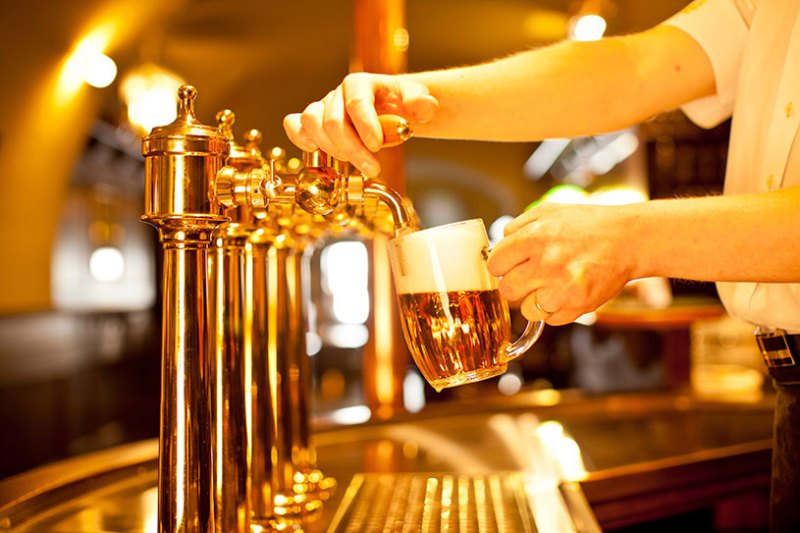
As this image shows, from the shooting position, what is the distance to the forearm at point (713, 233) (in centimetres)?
77

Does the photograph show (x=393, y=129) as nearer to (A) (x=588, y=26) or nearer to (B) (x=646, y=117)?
(B) (x=646, y=117)

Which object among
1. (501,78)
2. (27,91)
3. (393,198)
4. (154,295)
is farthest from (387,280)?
(154,295)

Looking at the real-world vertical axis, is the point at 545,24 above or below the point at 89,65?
above

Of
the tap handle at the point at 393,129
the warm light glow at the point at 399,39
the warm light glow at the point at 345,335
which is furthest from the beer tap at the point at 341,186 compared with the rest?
the warm light glow at the point at 345,335

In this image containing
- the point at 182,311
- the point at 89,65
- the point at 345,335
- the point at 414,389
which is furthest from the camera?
the point at 345,335

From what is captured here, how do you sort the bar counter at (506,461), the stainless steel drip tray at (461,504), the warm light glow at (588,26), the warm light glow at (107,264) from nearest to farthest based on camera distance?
the stainless steel drip tray at (461,504) → the bar counter at (506,461) → the warm light glow at (588,26) → the warm light glow at (107,264)

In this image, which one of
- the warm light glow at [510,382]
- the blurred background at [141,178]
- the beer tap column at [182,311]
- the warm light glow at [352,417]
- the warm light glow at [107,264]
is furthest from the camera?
the warm light glow at [510,382]

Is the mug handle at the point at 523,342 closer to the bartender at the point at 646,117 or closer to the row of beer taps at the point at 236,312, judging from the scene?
the bartender at the point at 646,117

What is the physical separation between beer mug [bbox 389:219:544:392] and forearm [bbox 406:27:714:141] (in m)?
0.34

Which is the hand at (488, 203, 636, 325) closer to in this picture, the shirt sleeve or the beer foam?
the beer foam

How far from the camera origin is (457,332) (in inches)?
29.4

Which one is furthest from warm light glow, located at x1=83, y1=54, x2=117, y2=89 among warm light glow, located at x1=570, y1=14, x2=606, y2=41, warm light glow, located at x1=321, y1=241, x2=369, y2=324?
warm light glow, located at x1=321, y1=241, x2=369, y2=324

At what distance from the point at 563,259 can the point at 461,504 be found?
0.45m

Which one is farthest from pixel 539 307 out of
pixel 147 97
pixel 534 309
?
pixel 147 97
